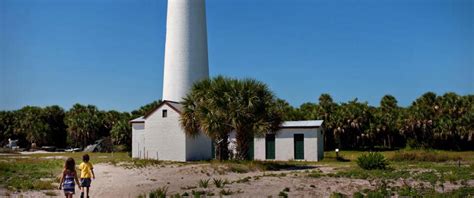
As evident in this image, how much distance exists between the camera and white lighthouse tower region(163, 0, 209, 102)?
28844 millimetres

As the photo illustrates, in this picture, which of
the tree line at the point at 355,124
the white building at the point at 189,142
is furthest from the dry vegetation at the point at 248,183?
the tree line at the point at 355,124

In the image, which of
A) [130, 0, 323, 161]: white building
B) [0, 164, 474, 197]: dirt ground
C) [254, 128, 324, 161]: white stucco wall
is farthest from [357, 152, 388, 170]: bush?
[130, 0, 323, 161]: white building

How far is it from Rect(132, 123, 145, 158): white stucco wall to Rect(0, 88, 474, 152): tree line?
1467 cm

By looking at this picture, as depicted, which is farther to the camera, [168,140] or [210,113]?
[168,140]

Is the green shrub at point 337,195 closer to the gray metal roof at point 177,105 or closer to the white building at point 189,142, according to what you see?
the white building at point 189,142

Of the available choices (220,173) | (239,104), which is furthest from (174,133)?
(220,173)

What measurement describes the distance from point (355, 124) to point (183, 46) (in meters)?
24.0

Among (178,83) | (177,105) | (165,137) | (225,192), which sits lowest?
(225,192)

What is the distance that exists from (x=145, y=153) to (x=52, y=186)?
14.0 m

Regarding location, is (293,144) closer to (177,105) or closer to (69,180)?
(177,105)

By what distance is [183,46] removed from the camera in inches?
1136

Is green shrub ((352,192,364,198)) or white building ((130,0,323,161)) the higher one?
white building ((130,0,323,161))

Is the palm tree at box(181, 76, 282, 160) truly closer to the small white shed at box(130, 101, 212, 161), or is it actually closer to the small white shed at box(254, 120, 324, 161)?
the small white shed at box(130, 101, 212, 161)

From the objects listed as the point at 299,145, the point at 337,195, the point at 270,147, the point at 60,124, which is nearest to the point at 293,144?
the point at 299,145
